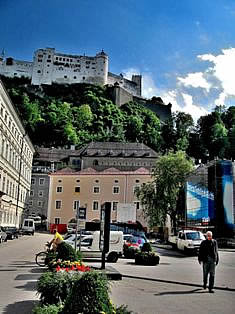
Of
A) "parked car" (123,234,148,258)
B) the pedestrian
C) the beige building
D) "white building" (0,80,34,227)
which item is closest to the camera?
the pedestrian

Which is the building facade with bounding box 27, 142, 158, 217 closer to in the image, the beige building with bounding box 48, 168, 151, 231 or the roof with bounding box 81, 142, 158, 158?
the roof with bounding box 81, 142, 158, 158

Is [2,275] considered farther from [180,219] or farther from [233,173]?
[180,219]

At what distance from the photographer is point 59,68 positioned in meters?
146

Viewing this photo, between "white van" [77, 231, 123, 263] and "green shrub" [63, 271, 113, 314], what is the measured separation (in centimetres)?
1523

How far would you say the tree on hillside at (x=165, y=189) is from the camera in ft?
163

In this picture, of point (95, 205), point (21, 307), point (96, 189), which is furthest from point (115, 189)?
point (21, 307)

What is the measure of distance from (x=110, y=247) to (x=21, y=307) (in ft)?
41.1

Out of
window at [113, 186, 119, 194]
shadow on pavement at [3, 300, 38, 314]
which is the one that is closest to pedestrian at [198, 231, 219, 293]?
shadow on pavement at [3, 300, 38, 314]

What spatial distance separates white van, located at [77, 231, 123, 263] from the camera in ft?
67.0

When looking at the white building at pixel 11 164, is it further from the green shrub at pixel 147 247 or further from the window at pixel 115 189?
the green shrub at pixel 147 247

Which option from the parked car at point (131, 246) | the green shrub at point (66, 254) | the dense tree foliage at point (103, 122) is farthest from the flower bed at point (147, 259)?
the dense tree foliage at point (103, 122)

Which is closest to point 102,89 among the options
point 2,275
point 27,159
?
point 27,159

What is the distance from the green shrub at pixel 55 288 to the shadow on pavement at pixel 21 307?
0.87 metres

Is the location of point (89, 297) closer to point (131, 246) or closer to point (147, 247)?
point (147, 247)
